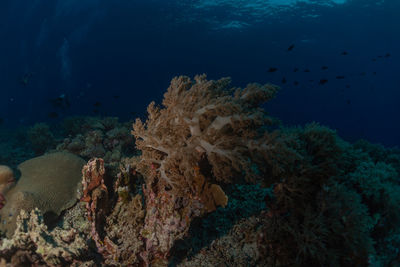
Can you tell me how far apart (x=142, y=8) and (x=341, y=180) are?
3570 centimetres

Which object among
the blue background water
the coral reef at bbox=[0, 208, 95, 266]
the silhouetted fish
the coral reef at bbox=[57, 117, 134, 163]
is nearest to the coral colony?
the coral reef at bbox=[0, 208, 95, 266]

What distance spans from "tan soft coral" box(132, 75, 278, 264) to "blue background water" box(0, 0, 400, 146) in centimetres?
1963

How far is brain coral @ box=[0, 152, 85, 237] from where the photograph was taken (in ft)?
14.0

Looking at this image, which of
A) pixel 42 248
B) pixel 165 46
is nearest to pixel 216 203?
pixel 42 248

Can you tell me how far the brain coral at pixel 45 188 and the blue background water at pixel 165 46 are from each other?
16908 millimetres

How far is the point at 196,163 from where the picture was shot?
10.9 feet

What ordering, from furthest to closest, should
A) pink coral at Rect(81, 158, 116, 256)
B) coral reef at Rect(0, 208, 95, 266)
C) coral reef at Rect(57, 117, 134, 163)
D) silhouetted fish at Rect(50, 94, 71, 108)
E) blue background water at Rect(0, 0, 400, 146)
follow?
1. blue background water at Rect(0, 0, 400, 146)
2. silhouetted fish at Rect(50, 94, 71, 108)
3. coral reef at Rect(57, 117, 134, 163)
4. pink coral at Rect(81, 158, 116, 256)
5. coral reef at Rect(0, 208, 95, 266)

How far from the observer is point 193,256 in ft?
11.9

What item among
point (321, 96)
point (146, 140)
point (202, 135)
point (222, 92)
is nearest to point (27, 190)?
point (146, 140)

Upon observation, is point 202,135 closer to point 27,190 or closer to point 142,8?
point 27,190

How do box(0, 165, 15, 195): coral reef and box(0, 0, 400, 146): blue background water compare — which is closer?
box(0, 165, 15, 195): coral reef

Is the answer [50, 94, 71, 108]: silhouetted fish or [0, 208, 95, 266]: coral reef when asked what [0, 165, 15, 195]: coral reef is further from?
[50, 94, 71, 108]: silhouetted fish

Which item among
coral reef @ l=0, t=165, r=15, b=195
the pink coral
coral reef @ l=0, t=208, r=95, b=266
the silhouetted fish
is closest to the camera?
coral reef @ l=0, t=208, r=95, b=266

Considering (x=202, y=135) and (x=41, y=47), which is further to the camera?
(x=41, y=47)
